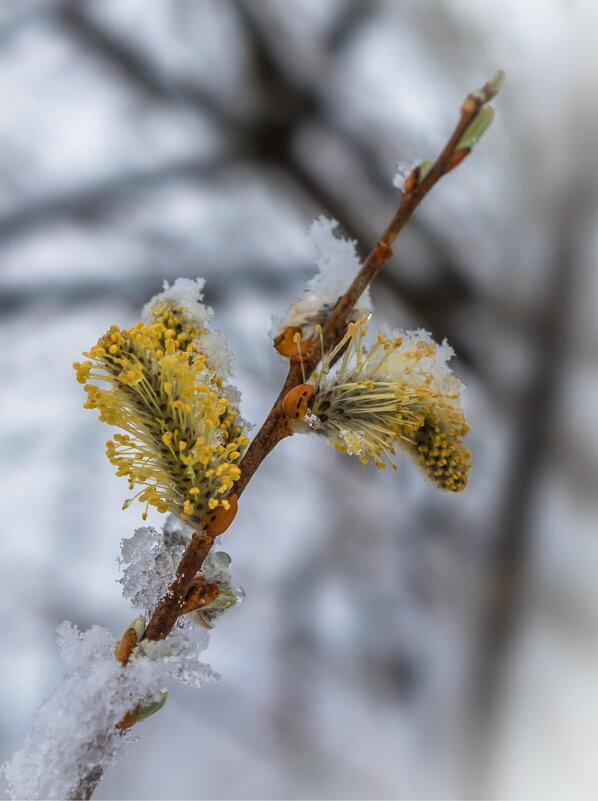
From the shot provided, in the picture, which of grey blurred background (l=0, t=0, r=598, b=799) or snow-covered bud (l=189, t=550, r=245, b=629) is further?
grey blurred background (l=0, t=0, r=598, b=799)

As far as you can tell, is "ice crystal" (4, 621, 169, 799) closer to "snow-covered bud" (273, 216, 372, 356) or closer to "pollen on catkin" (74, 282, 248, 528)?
"pollen on catkin" (74, 282, 248, 528)

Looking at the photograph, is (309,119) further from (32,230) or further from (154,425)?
(154,425)

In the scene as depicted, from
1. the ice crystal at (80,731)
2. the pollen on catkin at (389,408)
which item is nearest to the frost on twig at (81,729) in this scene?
the ice crystal at (80,731)

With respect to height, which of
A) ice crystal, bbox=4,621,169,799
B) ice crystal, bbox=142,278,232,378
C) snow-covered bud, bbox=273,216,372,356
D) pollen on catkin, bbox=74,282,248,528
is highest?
snow-covered bud, bbox=273,216,372,356

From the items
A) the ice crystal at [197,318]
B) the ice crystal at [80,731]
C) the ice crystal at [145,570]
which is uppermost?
the ice crystal at [197,318]

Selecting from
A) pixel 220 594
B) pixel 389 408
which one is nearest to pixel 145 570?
pixel 220 594

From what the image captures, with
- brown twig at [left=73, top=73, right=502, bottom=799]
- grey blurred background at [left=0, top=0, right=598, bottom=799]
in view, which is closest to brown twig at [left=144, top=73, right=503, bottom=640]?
brown twig at [left=73, top=73, right=502, bottom=799]

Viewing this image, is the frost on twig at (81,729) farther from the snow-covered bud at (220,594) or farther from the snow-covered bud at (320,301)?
the snow-covered bud at (320,301)

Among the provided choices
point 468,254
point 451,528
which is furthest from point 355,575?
point 468,254
